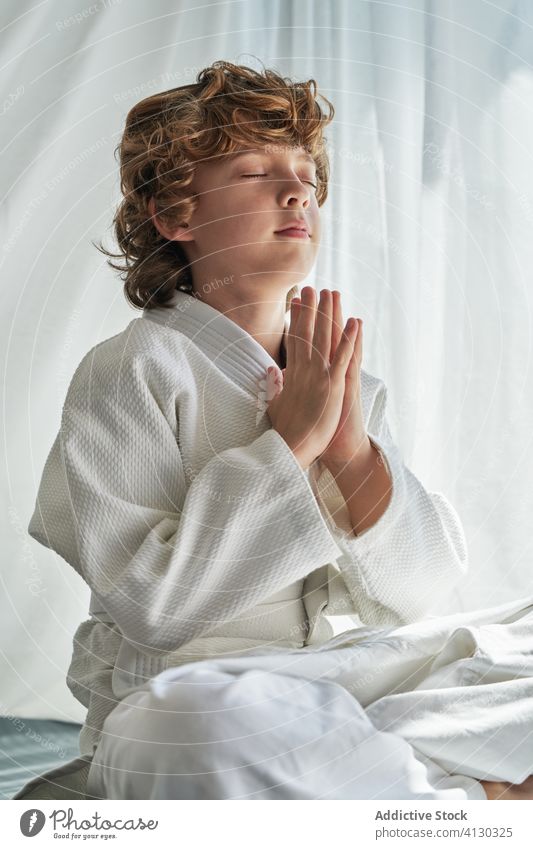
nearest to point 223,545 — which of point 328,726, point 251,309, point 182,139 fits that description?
point 328,726

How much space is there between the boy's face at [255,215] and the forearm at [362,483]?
0.59 feet

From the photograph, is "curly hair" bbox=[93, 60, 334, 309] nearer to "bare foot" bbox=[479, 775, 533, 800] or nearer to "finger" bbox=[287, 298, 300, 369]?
"finger" bbox=[287, 298, 300, 369]

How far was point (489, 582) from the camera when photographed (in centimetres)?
119

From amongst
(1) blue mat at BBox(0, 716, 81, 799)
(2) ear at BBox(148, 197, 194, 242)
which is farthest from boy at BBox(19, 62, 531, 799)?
(1) blue mat at BBox(0, 716, 81, 799)

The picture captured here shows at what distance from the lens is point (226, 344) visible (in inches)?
33.7

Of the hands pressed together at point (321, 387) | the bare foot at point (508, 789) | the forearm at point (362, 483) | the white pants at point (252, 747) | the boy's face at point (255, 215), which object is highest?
the boy's face at point (255, 215)

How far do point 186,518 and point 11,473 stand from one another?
49cm

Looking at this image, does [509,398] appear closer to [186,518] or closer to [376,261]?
[376,261]

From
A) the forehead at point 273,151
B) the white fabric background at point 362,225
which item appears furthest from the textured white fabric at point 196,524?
the white fabric background at point 362,225

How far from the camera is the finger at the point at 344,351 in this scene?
2.55ft

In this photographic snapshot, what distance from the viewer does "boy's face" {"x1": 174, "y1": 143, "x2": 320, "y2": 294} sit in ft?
2.69

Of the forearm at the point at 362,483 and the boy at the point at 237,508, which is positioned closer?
the boy at the point at 237,508

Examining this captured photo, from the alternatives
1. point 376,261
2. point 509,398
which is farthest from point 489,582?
point 376,261

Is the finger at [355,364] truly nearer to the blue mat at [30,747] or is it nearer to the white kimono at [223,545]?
the white kimono at [223,545]
